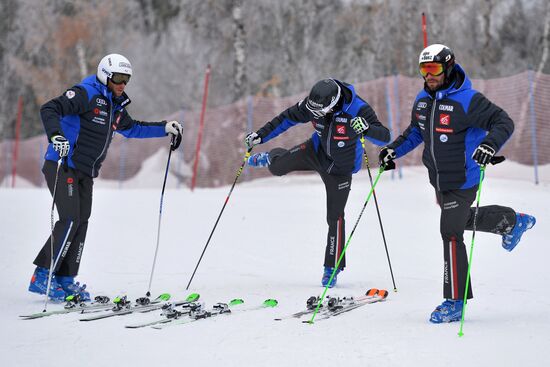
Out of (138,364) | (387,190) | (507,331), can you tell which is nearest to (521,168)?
(387,190)

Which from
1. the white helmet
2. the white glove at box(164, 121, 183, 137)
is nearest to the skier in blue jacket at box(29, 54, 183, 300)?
the white helmet

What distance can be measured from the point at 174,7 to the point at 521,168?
57.7ft

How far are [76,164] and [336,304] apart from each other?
2.49 meters

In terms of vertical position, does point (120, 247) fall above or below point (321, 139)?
below

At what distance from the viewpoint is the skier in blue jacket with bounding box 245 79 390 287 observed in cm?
606

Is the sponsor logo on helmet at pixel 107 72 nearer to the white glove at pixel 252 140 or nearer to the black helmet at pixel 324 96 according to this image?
the white glove at pixel 252 140

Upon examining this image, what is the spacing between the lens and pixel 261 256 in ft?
27.0

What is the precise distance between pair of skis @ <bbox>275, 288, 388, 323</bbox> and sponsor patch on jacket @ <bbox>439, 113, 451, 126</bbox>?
1532mm

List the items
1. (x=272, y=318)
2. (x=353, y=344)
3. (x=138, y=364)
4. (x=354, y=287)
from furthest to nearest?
(x=354, y=287) < (x=272, y=318) < (x=353, y=344) < (x=138, y=364)

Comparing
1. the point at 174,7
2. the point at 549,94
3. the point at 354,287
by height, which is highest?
the point at 174,7

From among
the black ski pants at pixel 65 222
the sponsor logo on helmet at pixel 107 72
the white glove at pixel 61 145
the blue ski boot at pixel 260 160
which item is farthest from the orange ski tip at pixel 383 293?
the sponsor logo on helmet at pixel 107 72

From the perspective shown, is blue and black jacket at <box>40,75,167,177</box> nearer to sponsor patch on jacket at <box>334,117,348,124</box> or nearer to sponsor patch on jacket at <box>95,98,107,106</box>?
sponsor patch on jacket at <box>95,98,107,106</box>

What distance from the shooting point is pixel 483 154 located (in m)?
4.47

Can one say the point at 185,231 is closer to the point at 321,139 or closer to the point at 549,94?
the point at 321,139
